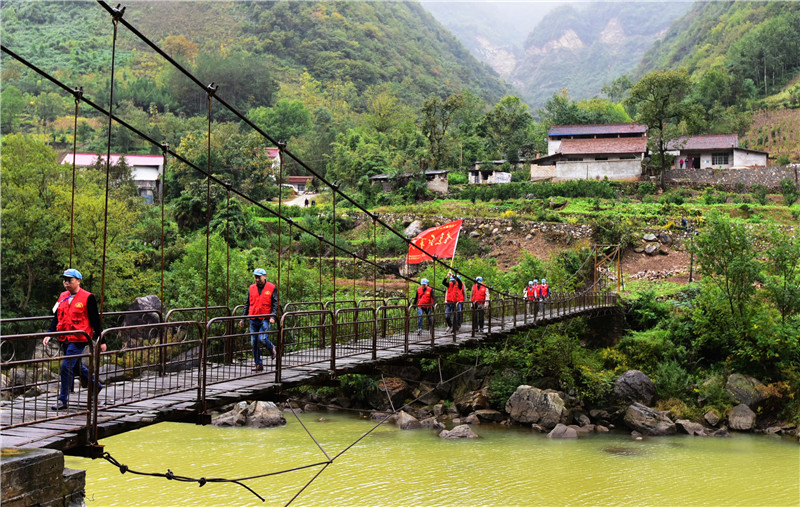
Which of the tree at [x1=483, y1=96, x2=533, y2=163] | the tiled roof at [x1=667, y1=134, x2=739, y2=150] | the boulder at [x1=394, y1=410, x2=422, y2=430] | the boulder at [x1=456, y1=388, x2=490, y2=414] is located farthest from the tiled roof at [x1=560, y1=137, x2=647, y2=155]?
the boulder at [x1=394, y1=410, x2=422, y2=430]

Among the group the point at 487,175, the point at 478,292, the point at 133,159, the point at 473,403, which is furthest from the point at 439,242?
the point at 133,159

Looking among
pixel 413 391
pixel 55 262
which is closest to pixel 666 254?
pixel 413 391

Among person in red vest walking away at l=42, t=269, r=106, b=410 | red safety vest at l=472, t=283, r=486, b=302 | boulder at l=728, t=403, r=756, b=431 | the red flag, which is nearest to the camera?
person in red vest walking away at l=42, t=269, r=106, b=410

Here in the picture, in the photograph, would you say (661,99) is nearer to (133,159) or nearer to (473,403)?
(473,403)

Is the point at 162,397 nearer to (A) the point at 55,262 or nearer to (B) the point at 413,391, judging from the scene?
(B) the point at 413,391

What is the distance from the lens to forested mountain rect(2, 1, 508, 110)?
221ft

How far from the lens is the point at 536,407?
15.8m

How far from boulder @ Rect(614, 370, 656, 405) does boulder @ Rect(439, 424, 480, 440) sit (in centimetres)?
392

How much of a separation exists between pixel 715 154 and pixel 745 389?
25.3 m

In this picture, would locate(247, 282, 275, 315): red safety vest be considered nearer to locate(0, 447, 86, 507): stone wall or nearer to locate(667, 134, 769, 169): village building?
locate(0, 447, 86, 507): stone wall

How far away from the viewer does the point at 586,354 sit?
18516 millimetres

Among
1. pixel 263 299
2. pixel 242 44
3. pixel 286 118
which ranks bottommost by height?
pixel 263 299

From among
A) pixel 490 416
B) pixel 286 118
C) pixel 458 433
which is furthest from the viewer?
pixel 286 118

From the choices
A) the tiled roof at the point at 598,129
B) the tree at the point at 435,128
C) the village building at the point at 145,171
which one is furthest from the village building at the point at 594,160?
the village building at the point at 145,171
